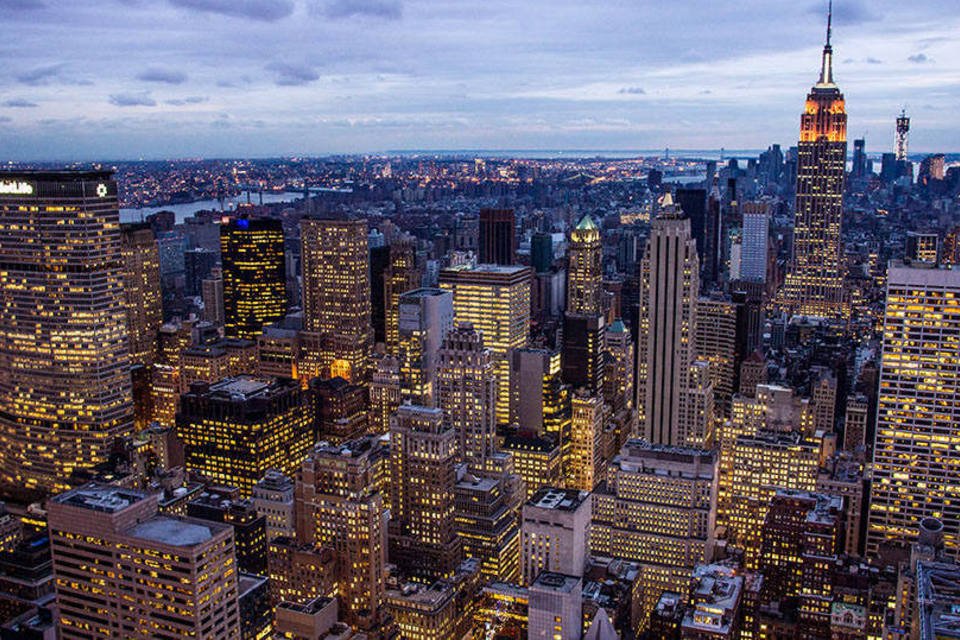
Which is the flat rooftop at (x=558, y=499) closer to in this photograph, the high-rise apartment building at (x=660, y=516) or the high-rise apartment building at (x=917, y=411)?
the high-rise apartment building at (x=660, y=516)

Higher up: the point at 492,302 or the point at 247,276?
the point at 492,302

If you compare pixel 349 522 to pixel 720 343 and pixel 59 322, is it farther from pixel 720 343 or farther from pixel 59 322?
pixel 720 343

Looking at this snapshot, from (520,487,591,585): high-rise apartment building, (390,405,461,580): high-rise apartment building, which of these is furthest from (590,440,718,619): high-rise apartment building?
(390,405,461,580): high-rise apartment building

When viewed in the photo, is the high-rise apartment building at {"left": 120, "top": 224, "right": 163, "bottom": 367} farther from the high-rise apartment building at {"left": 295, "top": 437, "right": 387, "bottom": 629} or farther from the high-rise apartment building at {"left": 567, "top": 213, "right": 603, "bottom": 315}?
the high-rise apartment building at {"left": 295, "top": 437, "right": 387, "bottom": 629}

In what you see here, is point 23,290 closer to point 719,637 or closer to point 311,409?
point 311,409

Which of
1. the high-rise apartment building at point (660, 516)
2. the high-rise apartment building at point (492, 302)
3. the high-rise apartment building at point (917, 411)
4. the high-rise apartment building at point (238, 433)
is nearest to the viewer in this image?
the high-rise apartment building at point (917, 411)

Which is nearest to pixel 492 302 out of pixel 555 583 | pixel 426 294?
pixel 426 294

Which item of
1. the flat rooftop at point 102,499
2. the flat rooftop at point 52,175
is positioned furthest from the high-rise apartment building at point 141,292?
the flat rooftop at point 102,499
